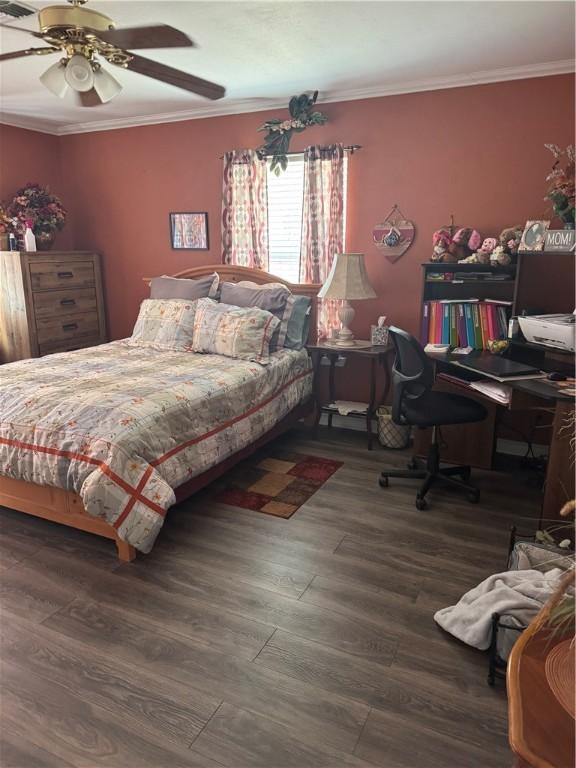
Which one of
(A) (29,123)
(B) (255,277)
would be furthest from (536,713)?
(A) (29,123)

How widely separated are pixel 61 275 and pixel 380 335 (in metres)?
2.91

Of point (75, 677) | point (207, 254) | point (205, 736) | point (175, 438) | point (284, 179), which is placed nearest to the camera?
point (205, 736)

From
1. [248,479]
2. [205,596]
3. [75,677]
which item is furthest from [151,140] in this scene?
[75,677]

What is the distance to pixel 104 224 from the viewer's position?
5.05m

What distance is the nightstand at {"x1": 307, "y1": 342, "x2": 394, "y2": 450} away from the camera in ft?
12.2

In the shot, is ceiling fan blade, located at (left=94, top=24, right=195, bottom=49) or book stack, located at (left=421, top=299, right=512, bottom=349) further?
book stack, located at (left=421, top=299, right=512, bottom=349)

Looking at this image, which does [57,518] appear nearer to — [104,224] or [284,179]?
[284,179]

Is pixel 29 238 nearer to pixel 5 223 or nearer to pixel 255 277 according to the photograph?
pixel 5 223

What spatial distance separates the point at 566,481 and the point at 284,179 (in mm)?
3029

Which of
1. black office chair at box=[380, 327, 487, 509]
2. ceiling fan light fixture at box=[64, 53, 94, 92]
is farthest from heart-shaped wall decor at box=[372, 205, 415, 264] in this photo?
ceiling fan light fixture at box=[64, 53, 94, 92]

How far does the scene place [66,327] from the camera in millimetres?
4762

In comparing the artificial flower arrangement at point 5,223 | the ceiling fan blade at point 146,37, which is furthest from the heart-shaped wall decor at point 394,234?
the artificial flower arrangement at point 5,223

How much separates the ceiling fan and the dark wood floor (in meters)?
2.16

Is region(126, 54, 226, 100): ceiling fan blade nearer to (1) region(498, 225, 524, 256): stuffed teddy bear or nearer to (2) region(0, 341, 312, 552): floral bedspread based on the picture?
(2) region(0, 341, 312, 552): floral bedspread
